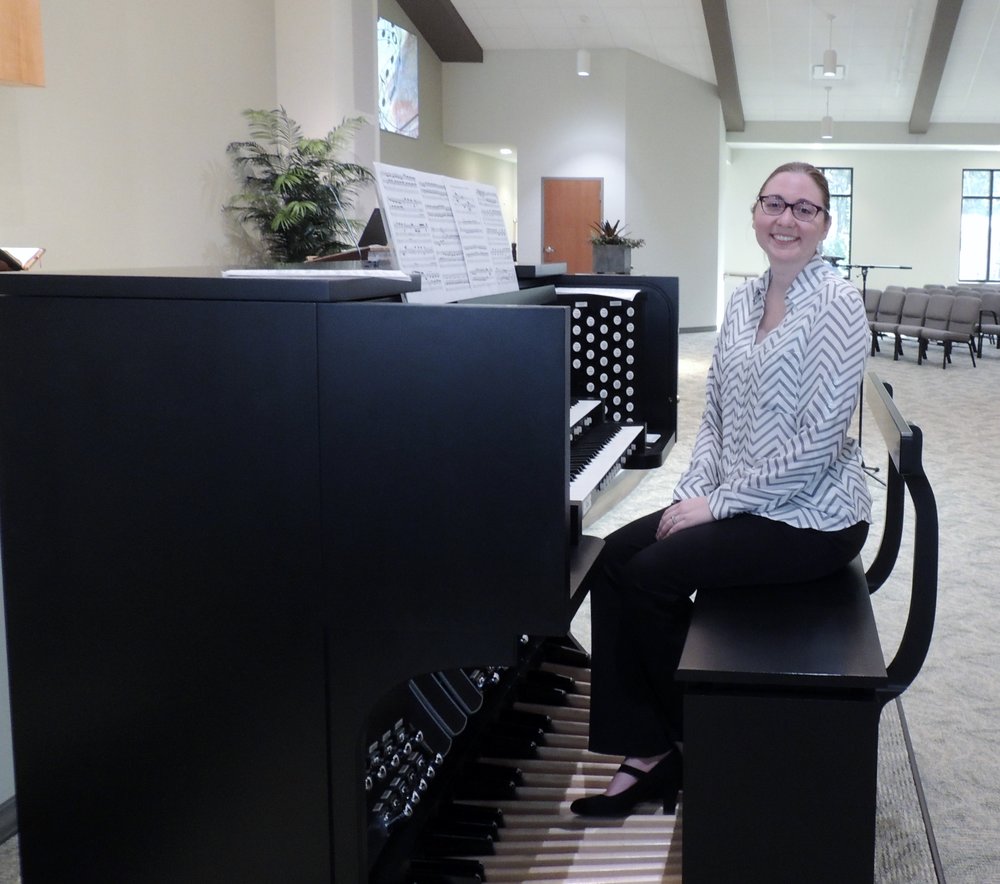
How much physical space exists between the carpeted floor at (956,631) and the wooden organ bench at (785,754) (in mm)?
596

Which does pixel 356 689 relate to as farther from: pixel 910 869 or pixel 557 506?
pixel 910 869

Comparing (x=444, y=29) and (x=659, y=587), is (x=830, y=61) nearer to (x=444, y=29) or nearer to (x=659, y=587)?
(x=444, y=29)

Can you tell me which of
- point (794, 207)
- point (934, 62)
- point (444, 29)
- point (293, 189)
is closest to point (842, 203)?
point (934, 62)

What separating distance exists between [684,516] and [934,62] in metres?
13.8

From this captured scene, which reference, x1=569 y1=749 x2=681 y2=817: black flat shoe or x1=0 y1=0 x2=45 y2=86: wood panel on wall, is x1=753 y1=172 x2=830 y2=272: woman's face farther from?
x1=0 y1=0 x2=45 y2=86: wood panel on wall

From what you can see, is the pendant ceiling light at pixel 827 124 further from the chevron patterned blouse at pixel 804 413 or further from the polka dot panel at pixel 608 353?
the chevron patterned blouse at pixel 804 413

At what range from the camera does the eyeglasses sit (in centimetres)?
228

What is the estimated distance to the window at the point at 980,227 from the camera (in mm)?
19547

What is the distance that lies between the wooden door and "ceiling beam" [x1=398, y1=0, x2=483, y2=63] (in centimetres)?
204

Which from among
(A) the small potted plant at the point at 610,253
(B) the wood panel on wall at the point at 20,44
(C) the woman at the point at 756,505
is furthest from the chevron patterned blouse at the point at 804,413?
(A) the small potted plant at the point at 610,253

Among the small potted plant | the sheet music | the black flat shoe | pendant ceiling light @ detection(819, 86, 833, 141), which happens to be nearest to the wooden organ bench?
the black flat shoe

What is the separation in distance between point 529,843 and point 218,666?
34.9 inches

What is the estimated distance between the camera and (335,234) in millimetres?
9047

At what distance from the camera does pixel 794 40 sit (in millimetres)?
→ 14023
